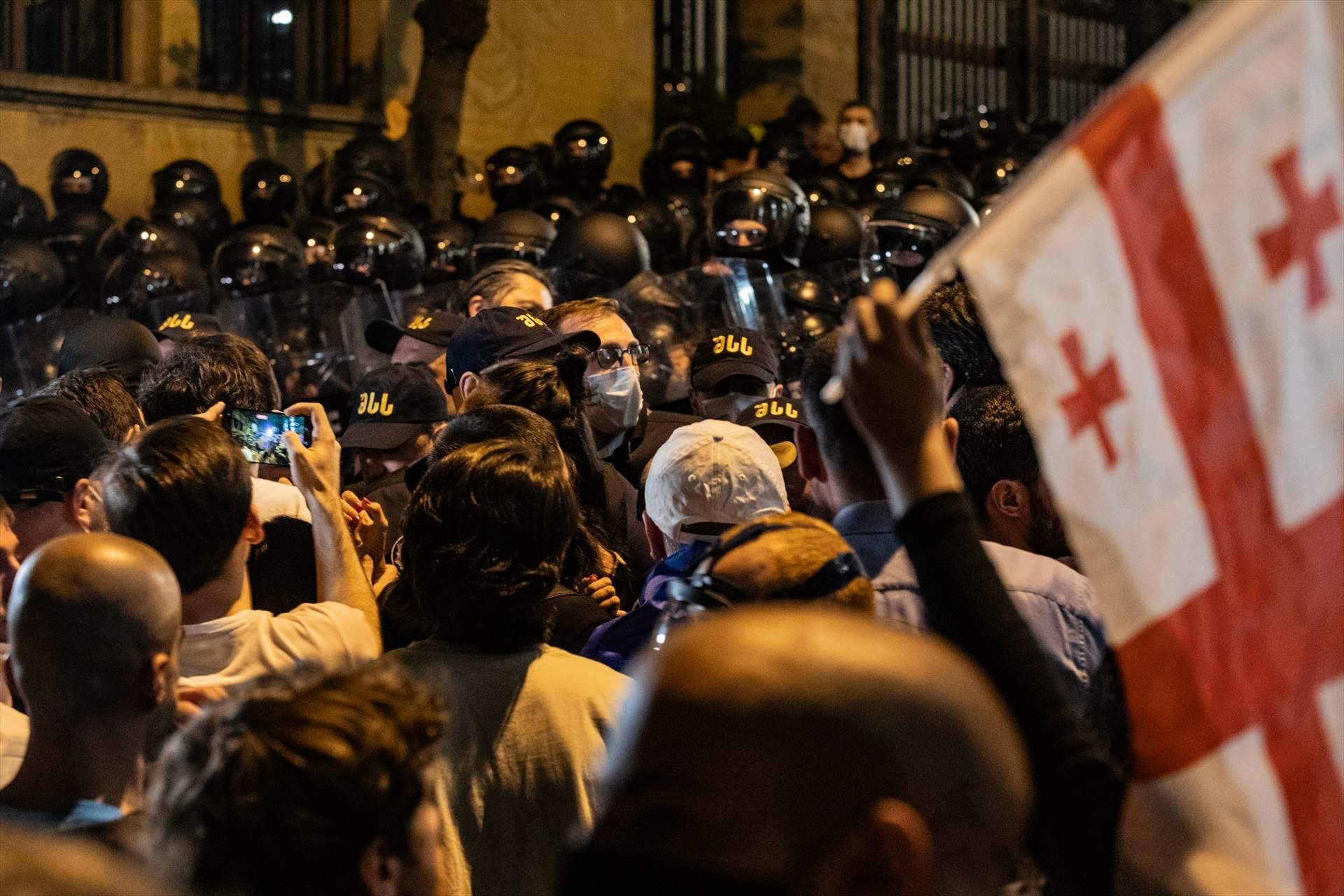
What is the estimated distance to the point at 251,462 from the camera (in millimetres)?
3459

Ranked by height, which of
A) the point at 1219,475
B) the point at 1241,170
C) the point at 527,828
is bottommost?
the point at 527,828

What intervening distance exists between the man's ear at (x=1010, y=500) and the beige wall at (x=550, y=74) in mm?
12096

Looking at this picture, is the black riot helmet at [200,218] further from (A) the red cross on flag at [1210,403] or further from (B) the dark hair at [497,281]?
(A) the red cross on flag at [1210,403]

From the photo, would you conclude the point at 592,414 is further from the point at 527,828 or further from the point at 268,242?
the point at 268,242

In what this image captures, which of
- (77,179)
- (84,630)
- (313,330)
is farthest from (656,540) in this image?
(77,179)

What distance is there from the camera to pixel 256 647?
2.53 metres

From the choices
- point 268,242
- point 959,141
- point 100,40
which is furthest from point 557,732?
point 100,40

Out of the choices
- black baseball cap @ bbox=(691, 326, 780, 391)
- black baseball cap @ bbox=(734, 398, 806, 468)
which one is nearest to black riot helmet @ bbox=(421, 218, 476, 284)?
black baseball cap @ bbox=(691, 326, 780, 391)

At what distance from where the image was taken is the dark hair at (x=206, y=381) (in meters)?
3.82

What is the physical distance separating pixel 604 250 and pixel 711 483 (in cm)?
500

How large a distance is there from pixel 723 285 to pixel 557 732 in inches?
218

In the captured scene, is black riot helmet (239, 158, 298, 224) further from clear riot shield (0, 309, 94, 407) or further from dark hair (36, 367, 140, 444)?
dark hair (36, 367, 140, 444)

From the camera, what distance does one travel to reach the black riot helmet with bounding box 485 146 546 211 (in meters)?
11.7

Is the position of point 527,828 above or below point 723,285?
below
